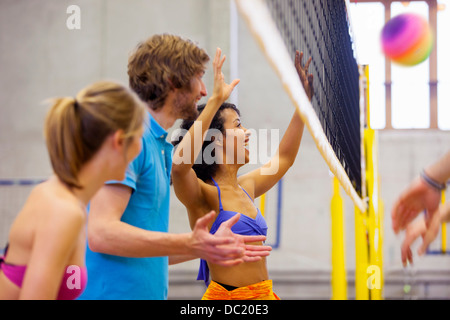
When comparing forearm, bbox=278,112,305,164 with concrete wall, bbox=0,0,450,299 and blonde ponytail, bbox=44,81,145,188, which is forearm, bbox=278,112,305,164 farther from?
concrete wall, bbox=0,0,450,299

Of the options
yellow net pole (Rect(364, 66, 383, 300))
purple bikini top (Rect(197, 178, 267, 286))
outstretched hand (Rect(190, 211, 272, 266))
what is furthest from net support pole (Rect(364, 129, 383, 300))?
outstretched hand (Rect(190, 211, 272, 266))

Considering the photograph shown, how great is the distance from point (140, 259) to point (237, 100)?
16.2ft

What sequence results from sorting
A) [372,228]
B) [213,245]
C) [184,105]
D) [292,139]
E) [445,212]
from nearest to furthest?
[213,245]
[445,212]
[184,105]
[292,139]
[372,228]

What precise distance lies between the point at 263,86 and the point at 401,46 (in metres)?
2.40

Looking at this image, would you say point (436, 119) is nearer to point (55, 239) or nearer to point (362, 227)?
point (362, 227)

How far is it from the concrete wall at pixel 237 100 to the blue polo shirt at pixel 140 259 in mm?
4421

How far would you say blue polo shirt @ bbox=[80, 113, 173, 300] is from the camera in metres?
1.26

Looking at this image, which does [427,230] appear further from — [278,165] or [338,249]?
[338,249]

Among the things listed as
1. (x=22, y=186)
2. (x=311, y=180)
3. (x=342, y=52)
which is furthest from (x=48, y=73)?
(x=342, y=52)

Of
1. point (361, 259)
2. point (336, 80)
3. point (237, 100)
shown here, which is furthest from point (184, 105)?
point (237, 100)

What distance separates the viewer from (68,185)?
36.3 inches

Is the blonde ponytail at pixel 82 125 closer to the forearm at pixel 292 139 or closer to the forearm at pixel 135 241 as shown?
the forearm at pixel 135 241

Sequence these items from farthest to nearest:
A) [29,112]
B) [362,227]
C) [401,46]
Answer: [401,46] < [29,112] < [362,227]

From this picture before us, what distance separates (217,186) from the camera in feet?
6.65
